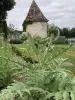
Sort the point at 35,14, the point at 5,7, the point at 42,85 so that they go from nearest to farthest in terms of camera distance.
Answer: the point at 42,85 < the point at 35,14 < the point at 5,7

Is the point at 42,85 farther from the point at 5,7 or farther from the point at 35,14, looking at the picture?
the point at 5,7

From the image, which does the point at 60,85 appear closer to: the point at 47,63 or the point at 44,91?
the point at 44,91

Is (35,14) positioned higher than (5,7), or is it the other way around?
(5,7)

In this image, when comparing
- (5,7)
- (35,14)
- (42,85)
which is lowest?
(42,85)

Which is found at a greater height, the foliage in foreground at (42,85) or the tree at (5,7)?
the tree at (5,7)

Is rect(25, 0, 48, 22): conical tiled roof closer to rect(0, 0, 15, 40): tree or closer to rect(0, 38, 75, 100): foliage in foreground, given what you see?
rect(0, 0, 15, 40): tree

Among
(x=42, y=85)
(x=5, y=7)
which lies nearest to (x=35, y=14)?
(x=5, y=7)

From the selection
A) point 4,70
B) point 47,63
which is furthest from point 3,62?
point 47,63

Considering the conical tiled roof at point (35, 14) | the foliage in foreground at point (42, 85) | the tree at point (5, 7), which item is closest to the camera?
the foliage in foreground at point (42, 85)

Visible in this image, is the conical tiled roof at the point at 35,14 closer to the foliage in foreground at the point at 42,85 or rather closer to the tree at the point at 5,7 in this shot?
the tree at the point at 5,7

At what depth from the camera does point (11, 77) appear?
25.3 feet

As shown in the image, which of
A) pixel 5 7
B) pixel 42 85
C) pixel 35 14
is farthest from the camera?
pixel 5 7

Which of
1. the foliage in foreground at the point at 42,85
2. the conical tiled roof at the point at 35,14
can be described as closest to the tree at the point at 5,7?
the conical tiled roof at the point at 35,14

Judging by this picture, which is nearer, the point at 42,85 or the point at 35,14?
the point at 42,85
